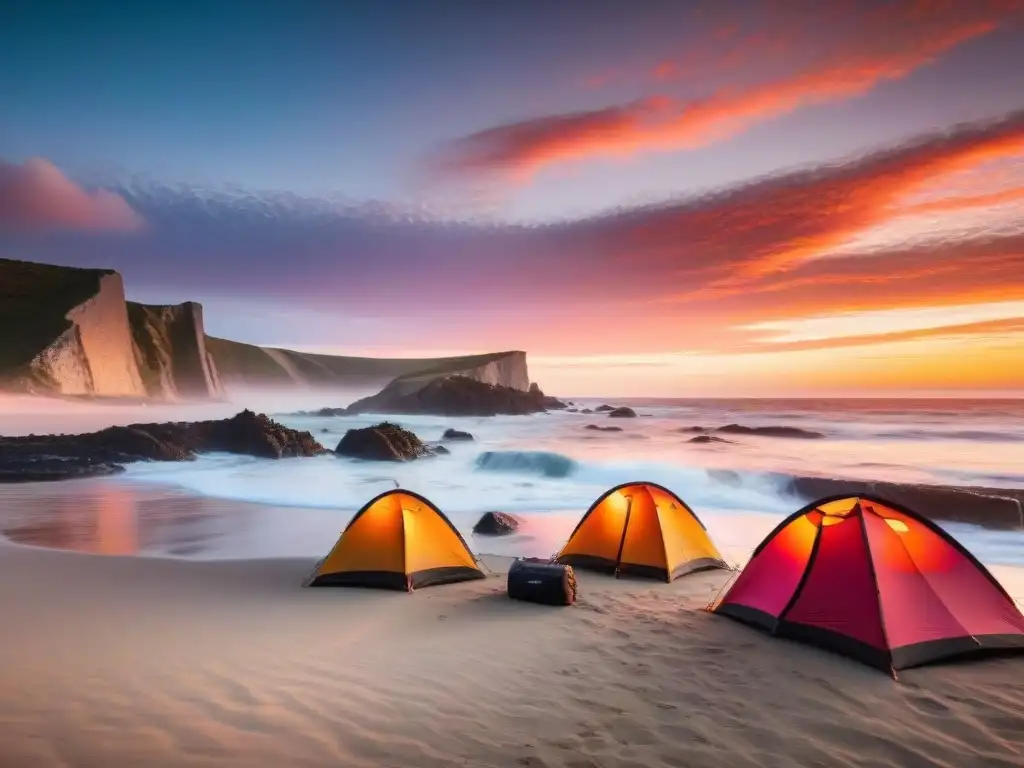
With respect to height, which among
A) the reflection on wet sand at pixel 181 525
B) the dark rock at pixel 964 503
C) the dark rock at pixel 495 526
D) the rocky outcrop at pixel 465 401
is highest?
the rocky outcrop at pixel 465 401

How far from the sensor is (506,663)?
5863 mm

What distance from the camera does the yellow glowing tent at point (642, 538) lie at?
9.23 m

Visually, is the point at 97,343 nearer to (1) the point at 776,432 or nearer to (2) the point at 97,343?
(2) the point at 97,343

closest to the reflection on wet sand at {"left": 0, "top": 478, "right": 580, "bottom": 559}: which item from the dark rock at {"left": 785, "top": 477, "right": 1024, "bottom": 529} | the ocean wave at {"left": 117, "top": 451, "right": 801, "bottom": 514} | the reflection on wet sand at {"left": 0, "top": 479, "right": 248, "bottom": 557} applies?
the reflection on wet sand at {"left": 0, "top": 479, "right": 248, "bottom": 557}

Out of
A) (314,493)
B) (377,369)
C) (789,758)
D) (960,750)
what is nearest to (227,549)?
(314,493)

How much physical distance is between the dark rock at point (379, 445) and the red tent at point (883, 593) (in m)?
24.1

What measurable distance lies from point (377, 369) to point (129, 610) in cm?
13350

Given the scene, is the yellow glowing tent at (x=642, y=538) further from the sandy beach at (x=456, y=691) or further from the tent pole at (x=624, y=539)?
the sandy beach at (x=456, y=691)

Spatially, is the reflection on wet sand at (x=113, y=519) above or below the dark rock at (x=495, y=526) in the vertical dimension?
above

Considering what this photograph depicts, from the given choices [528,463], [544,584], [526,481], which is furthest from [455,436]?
[544,584]

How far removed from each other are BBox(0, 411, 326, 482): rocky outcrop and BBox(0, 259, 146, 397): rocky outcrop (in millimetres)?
22764

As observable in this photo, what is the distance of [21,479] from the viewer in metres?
21.1

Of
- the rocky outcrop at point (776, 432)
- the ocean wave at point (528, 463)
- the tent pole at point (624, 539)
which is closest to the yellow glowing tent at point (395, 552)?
the tent pole at point (624, 539)

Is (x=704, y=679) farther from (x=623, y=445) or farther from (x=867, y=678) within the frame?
(x=623, y=445)
